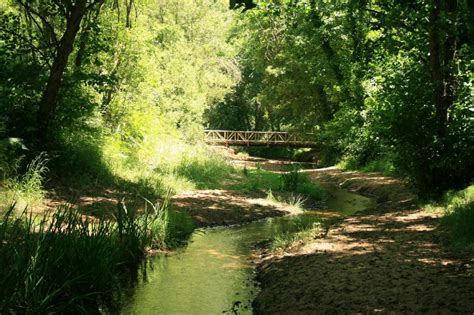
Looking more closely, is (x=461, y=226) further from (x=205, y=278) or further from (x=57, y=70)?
(x=57, y=70)

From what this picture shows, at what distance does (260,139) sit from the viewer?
42844 mm

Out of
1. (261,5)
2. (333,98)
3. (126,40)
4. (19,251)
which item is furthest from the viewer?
(333,98)

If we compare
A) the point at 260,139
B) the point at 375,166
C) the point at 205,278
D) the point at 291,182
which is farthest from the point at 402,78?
the point at 260,139

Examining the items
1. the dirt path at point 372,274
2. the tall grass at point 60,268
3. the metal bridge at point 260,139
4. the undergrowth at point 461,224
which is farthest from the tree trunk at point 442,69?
the metal bridge at point 260,139

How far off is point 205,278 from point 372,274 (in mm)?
2487

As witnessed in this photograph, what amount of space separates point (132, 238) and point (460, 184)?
295 inches

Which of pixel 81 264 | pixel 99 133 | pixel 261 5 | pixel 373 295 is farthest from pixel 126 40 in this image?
pixel 373 295

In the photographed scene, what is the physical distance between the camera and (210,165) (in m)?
18.8

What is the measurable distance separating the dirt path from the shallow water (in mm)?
390

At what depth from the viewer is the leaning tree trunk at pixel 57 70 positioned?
1069cm

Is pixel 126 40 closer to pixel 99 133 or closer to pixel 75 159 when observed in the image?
pixel 99 133

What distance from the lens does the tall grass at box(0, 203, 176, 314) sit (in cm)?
400

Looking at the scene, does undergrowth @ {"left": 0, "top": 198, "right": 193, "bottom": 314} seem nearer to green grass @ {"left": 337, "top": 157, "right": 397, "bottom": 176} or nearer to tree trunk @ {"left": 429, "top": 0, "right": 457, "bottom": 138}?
tree trunk @ {"left": 429, "top": 0, "right": 457, "bottom": 138}

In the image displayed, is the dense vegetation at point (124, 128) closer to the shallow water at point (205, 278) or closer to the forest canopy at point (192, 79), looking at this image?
Result: the forest canopy at point (192, 79)
